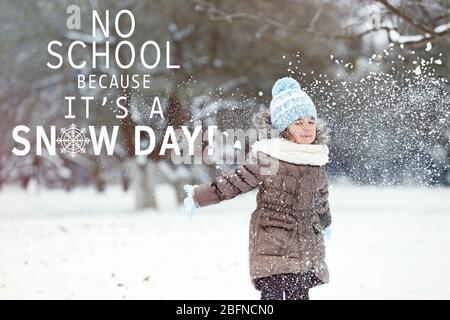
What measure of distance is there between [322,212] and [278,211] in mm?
222

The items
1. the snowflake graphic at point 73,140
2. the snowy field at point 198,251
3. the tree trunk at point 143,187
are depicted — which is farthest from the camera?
the tree trunk at point 143,187

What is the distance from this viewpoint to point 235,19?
27.2 feet

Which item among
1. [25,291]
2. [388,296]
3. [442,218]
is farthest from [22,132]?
[442,218]

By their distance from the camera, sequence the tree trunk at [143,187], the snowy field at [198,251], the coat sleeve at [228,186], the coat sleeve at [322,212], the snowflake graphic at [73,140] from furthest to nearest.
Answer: the tree trunk at [143,187] < the snowflake graphic at [73,140] < the snowy field at [198,251] < the coat sleeve at [322,212] < the coat sleeve at [228,186]

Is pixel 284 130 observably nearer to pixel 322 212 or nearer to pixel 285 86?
pixel 285 86

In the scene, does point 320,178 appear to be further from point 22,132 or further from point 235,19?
point 235,19

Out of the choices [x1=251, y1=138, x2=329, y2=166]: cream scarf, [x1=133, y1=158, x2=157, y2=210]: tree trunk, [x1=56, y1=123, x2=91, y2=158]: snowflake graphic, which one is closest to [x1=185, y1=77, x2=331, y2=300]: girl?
[x1=251, y1=138, x2=329, y2=166]: cream scarf

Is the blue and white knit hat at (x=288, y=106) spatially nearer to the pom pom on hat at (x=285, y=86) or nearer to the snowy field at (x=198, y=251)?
the pom pom on hat at (x=285, y=86)

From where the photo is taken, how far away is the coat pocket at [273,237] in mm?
3326

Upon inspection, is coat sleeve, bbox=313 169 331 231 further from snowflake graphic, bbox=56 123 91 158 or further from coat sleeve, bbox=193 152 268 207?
snowflake graphic, bbox=56 123 91 158

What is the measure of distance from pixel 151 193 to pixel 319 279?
19.3 ft

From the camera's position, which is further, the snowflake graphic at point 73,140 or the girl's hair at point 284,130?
the snowflake graphic at point 73,140

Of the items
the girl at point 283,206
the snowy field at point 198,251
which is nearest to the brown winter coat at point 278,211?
the girl at point 283,206
